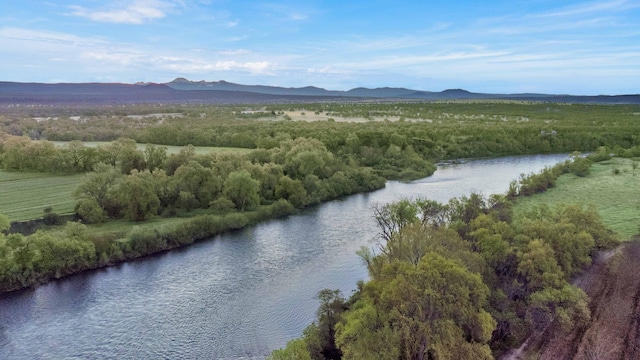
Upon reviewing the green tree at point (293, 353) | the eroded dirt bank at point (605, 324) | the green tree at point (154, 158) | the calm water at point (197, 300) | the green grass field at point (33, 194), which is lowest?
the calm water at point (197, 300)

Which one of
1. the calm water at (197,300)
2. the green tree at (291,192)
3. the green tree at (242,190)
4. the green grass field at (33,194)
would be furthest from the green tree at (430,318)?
the green grass field at (33,194)

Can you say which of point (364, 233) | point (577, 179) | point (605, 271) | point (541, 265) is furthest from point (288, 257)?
point (577, 179)

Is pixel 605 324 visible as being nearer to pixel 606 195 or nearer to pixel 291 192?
pixel 606 195

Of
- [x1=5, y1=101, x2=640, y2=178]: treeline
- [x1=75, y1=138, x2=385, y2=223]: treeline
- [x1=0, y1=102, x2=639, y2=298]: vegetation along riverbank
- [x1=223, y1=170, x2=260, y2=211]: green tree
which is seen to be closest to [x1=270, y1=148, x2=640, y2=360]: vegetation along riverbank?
[x1=223, y1=170, x2=260, y2=211]: green tree

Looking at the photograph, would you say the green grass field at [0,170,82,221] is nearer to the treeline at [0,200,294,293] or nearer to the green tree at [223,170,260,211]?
the treeline at [0,200,294,293]

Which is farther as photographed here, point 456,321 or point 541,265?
point 541,265

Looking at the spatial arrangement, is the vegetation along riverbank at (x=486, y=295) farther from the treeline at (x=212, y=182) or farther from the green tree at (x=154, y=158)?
the green tree at (x=154, y=158)

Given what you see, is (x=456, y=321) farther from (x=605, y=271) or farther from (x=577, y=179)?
(x=577, y=179)
